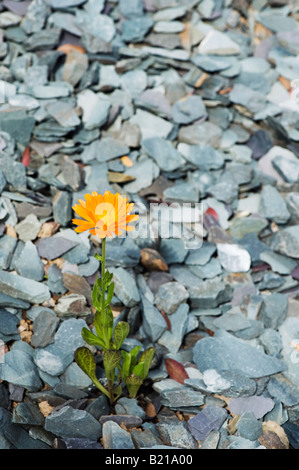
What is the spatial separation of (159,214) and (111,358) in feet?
3.99

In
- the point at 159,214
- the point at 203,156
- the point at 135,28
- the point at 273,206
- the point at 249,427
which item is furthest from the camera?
the point at 135,28

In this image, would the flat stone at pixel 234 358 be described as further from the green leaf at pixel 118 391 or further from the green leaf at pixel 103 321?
the green leaf at pixel 103 321

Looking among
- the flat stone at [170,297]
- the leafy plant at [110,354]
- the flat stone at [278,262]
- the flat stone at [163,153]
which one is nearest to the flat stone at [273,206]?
the flat stone at [278,262]

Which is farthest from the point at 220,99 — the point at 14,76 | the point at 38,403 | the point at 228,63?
the point at 38,403

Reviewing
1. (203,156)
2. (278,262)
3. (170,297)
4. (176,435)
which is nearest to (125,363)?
(176,435)

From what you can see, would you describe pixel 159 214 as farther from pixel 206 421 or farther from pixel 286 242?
pixel 206 421

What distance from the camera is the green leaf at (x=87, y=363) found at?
238cm

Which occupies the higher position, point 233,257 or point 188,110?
point 188,110

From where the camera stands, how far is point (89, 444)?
90.4 inches

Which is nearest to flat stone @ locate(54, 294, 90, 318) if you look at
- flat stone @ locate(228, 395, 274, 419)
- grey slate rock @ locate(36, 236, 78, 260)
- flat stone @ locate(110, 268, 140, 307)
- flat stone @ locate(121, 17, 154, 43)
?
flat stone @ locate(110, 268, 140, 307)

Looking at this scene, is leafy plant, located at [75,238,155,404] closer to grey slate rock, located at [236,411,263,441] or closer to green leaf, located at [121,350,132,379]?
green leaf, located at [121,350,132,379]

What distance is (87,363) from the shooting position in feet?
7.90

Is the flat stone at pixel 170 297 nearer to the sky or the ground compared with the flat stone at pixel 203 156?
nearer to the ground

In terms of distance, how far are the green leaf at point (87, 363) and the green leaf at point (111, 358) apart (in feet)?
0.26
